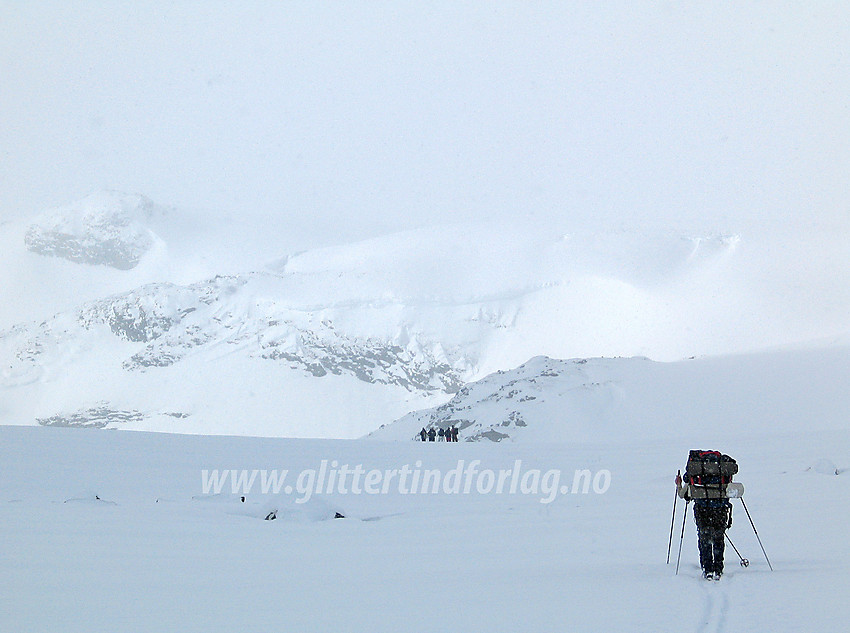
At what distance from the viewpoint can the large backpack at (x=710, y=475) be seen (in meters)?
6.79

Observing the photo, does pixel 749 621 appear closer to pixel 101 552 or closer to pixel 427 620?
pixel 427 620

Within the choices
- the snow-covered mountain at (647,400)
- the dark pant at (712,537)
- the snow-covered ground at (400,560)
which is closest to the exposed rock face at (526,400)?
the snow-covered mountain at (647,400)

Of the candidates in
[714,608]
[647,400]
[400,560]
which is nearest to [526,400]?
[647,400]

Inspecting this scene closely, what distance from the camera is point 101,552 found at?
7.05 m

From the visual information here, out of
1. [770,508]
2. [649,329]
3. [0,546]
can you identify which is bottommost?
[0,546]

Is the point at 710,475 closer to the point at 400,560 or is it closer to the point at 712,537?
the point at 712,537

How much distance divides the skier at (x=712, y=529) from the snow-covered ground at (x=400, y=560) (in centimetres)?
16

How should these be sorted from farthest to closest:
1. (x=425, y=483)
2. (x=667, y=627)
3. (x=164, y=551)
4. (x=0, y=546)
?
(x=425, y=483) → (x=164, y=551) → (x=0, y=546) → (x=667, y=627)

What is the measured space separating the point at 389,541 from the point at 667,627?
14.7ft

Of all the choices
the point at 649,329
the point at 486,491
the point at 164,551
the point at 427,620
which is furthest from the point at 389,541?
the point at 649,329

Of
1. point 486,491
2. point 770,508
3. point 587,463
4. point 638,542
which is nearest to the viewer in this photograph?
point 638,542

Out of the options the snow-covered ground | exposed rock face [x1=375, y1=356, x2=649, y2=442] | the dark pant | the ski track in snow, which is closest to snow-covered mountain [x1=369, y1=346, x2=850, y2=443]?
exposed rock face [x1=375, y1=356, x2=649, y2=442]

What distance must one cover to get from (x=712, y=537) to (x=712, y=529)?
71 mm

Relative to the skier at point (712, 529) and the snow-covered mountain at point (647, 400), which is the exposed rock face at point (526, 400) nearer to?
the snow-covered mountain at point (647, 400)
